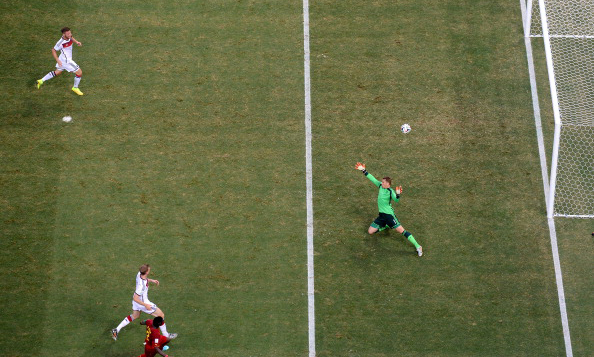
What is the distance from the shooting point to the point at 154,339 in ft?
57.0

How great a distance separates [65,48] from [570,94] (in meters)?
11.0

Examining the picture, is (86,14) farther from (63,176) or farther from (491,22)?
(491,22)

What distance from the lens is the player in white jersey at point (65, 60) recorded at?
68.3 ft

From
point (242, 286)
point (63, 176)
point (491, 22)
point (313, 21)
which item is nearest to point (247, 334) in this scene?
point (242, 286)

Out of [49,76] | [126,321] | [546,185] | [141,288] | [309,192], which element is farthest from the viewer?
[49,76]

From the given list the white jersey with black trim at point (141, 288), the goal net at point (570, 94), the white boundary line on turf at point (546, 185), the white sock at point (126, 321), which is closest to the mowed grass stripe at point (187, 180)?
the white sock at point (126, 321)

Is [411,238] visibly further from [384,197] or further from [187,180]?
[187,180]

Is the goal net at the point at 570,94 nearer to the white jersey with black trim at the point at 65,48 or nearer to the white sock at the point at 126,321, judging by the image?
the white sock at the point at 126,321

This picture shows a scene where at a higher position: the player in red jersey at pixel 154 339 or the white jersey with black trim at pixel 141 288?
the white jersey with black trim at pixel 141 288

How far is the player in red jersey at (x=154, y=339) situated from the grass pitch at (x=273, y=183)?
3.31ft

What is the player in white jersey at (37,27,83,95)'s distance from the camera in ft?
68.3

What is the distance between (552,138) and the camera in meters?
21.3

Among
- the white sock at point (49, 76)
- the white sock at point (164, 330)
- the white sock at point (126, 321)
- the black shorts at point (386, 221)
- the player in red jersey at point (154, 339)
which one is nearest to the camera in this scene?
the player in red jersey at point (154, 339)

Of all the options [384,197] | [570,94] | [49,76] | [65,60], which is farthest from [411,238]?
[49,76]
